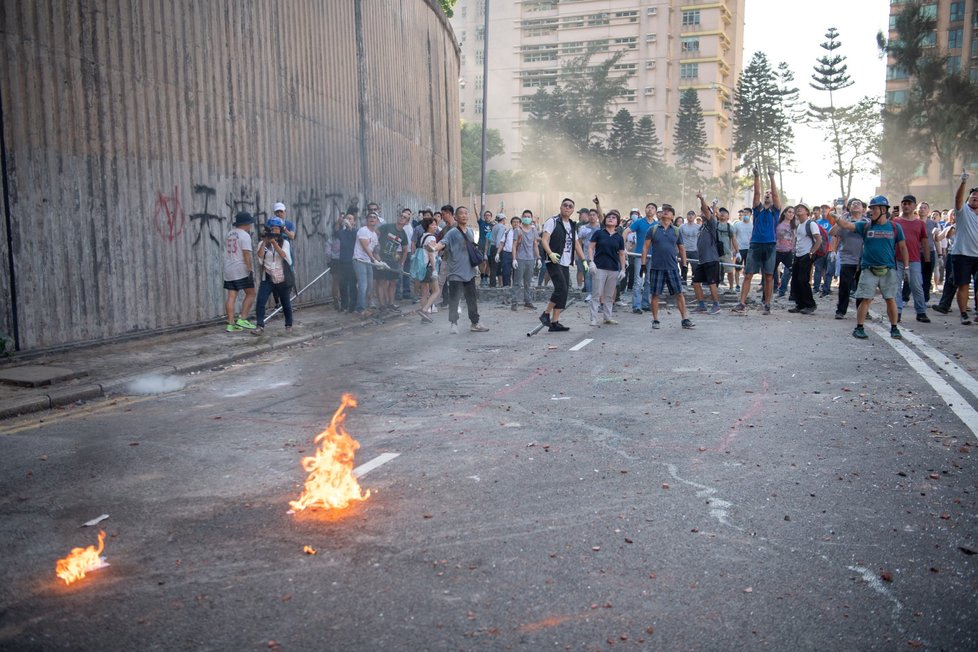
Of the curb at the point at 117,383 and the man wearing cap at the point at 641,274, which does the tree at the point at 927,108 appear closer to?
the man wearing cap at the point at 641,274

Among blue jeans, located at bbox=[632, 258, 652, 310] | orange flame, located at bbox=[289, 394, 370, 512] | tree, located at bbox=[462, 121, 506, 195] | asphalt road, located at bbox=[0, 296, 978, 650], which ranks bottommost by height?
asphalt road, located at bbox=[0, 296, 978, 650]

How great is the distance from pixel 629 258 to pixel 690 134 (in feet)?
222

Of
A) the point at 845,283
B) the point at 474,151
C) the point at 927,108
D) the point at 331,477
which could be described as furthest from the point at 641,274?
the point at 474,151

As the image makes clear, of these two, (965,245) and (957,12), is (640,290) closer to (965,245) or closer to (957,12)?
(965,245)

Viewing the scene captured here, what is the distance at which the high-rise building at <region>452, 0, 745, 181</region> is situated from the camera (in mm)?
88562

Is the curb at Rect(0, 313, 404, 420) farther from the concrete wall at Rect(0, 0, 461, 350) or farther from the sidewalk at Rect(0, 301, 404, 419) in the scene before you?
the concrete wall at Rect(0, 0, 461, 350)

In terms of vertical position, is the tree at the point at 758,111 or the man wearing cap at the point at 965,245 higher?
the tree at the point at 758,111

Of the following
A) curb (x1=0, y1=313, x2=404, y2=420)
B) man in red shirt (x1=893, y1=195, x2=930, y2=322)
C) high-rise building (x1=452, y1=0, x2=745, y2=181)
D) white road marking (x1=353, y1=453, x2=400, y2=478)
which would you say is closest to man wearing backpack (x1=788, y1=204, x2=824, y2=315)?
man in red shirt (x1=893, y1=195, x2=930, y2=322)

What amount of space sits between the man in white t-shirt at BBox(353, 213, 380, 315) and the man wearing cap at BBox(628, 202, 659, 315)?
16.5 feet

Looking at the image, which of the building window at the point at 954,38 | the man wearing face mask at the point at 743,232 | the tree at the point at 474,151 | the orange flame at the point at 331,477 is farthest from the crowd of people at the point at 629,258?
the building window at the point at 954,38

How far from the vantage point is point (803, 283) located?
15438mm

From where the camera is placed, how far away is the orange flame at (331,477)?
4730 millimetres

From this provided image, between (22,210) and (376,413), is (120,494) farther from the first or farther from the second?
(22,210)

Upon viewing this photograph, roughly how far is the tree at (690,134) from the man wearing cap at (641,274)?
66814mm
